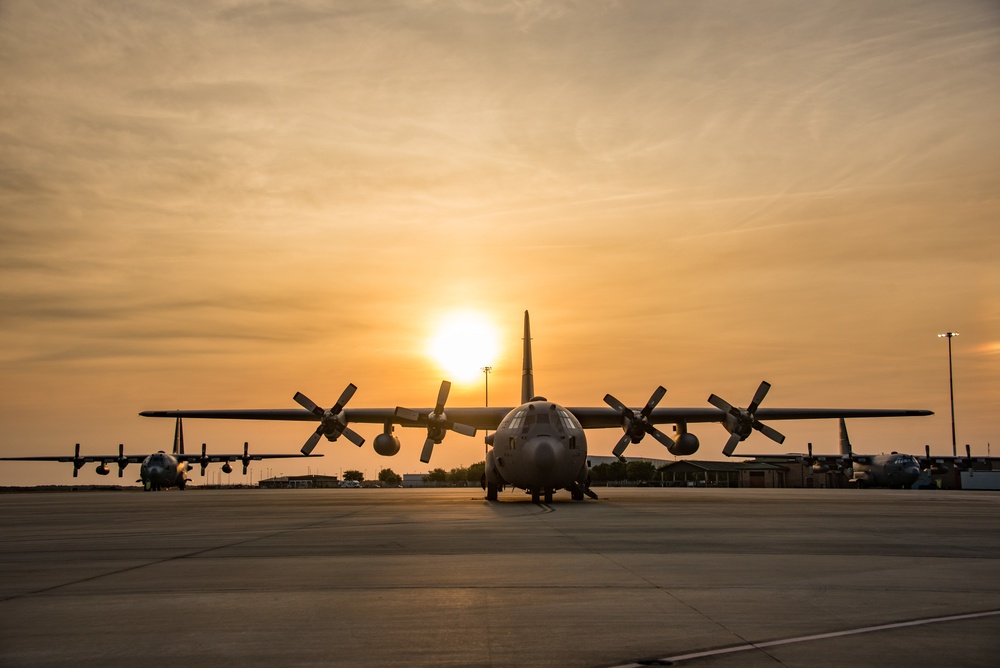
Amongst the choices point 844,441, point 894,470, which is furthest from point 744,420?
point 844,441

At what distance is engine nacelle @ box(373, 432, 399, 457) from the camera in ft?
156

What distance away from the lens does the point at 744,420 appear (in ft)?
151

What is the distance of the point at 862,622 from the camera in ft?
26.9

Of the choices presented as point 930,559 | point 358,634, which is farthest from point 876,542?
point 358,634

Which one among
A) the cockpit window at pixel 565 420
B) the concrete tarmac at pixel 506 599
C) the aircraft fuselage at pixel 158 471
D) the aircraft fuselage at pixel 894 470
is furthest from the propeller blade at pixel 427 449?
the aircraft fuselage at pixel 894 470

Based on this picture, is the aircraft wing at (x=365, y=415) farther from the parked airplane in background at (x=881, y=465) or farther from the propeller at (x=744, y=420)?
the parked airplane in background at (x=881, y=465)

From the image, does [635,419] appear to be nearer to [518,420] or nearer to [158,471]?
[518,420]

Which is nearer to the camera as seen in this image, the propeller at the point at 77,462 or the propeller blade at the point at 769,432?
the propeller blade at the point at 769,432

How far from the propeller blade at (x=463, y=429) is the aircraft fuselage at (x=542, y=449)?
673cm

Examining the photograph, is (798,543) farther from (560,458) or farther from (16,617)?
(560,458)

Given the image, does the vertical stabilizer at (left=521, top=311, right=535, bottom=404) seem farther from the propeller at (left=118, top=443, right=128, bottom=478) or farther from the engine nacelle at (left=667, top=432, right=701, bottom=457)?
the propeller at (left=118, top=443, right=128, bottom=478)

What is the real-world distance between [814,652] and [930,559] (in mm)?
8132

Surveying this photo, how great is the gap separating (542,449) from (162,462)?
58618 mm

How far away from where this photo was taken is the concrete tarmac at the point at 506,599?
7.00 meters
